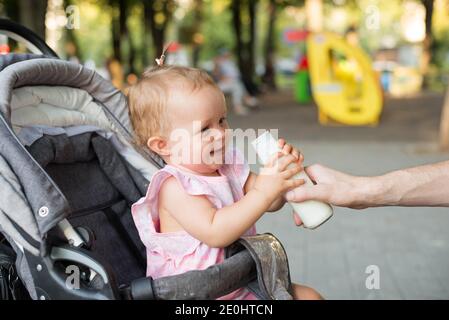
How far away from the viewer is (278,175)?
195 centimetres

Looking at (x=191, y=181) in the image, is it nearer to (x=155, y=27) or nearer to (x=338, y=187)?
(x=338, y=187)

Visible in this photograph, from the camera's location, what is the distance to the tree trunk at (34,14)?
440 inches

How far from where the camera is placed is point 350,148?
9.40 metres

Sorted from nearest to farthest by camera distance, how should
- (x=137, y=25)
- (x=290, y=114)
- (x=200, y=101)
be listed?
(x=200, y=101)
(x=290, y=114)
(x=137, y=25)

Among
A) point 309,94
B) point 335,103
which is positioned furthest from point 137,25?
point 335,103

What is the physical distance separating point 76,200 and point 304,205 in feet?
2.93


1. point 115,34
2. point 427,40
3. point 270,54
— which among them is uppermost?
point 115,34

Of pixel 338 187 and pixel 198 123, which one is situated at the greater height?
pixel 198 123

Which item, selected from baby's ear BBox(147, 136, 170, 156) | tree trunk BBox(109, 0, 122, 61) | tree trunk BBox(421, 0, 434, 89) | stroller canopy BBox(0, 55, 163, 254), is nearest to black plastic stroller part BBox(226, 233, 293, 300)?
baby's ear BBox(147, 136, 170, 156)

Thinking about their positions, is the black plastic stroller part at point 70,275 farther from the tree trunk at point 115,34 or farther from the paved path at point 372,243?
the tree trunk at point 115,34

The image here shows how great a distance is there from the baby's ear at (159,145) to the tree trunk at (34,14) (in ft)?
31.5

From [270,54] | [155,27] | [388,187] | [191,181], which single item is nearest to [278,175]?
[191,181]
